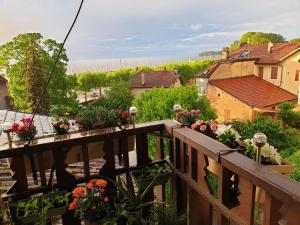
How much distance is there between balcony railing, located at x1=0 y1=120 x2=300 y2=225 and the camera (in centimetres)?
94

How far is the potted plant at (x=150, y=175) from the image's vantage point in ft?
5.29

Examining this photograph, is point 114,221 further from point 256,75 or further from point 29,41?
point 256,75

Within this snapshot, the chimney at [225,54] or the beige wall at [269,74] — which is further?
the chimney at [225,54]

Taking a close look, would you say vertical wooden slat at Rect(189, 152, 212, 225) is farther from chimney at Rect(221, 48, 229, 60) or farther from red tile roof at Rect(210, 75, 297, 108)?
chimney at Rect(221, 48, 229, 60)

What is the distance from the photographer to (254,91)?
14094mm

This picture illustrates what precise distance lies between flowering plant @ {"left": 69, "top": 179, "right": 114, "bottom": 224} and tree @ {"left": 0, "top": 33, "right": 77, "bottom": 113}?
9604mm

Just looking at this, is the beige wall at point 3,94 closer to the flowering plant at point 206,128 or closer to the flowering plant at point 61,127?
the flowering plant at point 61,127

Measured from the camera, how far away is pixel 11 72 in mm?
10500

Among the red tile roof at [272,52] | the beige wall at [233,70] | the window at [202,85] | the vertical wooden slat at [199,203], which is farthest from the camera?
the red tile roof at [272,52]

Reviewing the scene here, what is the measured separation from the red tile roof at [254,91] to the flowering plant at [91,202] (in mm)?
12302

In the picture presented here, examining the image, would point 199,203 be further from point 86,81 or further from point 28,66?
point 86,81

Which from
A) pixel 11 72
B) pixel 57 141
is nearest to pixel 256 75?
pixel 11 72

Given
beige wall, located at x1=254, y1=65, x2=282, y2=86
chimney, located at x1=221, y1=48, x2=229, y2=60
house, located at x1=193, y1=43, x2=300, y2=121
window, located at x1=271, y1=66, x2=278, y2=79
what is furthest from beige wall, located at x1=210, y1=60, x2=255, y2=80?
chimney, located at x1=221, y1=48, x2=229, y2=60

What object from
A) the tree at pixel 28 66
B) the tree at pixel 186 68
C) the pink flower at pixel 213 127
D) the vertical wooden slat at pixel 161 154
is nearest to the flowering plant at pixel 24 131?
the vertical wooden slat at pixel 161 154
